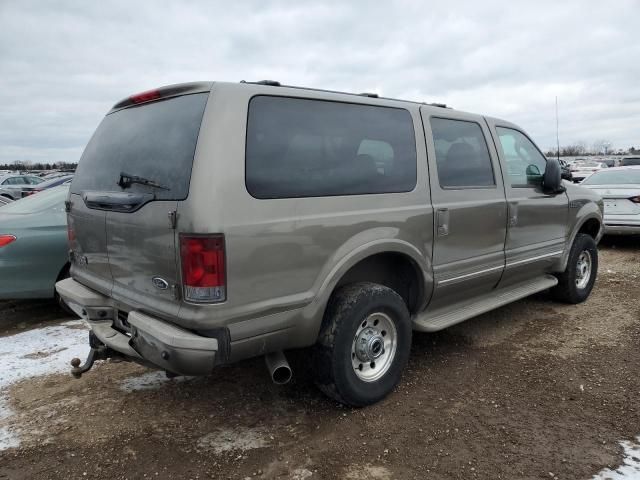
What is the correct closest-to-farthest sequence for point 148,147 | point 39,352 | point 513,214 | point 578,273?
point 148,147 < point 513,214 < point 39,352 < point 578,273

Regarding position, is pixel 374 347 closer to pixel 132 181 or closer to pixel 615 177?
pixel 132 181

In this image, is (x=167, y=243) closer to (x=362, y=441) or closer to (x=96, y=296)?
(x=96, y=296)

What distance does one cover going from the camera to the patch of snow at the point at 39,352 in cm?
396

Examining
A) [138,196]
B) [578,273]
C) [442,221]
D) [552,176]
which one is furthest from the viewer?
[578,273]

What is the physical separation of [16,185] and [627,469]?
76.7ft

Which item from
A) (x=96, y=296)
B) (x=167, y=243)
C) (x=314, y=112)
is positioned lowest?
(x=96, y=296)

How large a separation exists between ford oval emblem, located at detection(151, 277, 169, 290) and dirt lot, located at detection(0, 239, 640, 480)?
39.7 inches

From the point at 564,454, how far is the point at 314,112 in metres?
2.47

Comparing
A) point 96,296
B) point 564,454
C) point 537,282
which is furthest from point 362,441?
point 537,282

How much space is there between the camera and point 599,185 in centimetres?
921

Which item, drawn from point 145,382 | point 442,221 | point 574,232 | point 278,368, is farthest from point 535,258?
point 145,382

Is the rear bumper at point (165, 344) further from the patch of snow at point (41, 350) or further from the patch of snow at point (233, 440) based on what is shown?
the patch of snow at point (41, 350)

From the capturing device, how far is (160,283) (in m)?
2.68

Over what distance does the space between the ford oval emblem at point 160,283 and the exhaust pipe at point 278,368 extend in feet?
2.44
